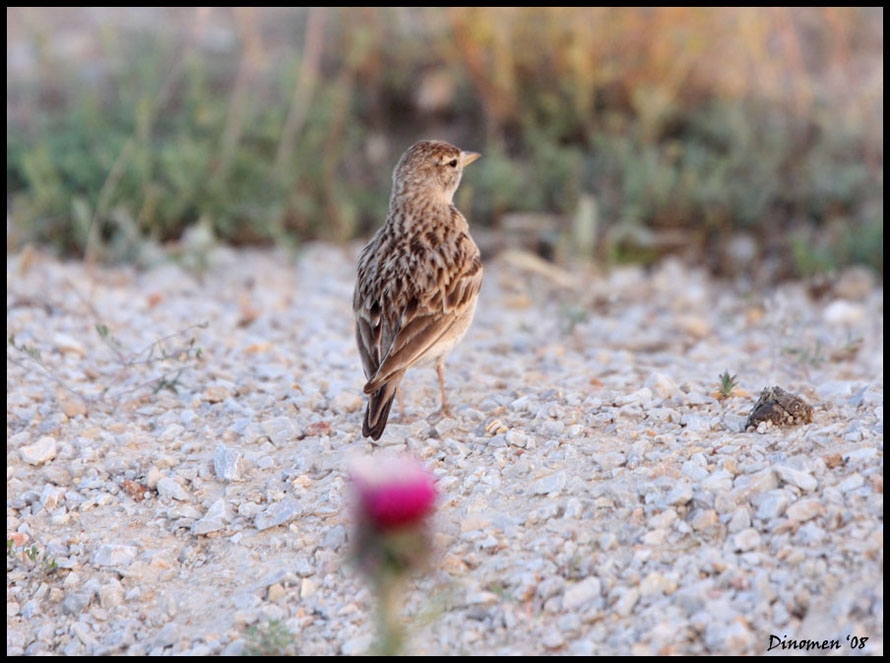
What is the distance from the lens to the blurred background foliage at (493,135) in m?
8.12

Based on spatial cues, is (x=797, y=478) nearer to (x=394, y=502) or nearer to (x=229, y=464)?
(x=394, y=502)

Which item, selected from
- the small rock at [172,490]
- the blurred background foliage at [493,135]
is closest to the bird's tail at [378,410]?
the small rock at [172,490]

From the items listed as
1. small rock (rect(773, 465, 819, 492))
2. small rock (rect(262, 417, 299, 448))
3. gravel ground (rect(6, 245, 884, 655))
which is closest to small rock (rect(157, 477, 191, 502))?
gravel ground (rect(6, 245, 884, 655))

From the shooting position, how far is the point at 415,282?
5473mm

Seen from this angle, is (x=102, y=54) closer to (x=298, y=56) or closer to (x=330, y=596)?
(x=298, y=56)

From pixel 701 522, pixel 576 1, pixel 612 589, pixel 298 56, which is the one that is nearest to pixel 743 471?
pixel 701 522

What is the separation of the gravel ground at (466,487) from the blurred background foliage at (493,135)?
1235 mm

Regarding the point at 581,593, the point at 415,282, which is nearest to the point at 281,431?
the point at 415,282

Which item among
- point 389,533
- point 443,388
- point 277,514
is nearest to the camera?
point 389,533

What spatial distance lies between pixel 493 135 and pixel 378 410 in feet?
16.1

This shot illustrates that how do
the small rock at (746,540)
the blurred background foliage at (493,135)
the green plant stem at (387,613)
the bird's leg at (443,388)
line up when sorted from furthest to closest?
the blurred background foliage at (493,135)
the bird's leg at (443,388)
the small rock at (746,540)
the green plant stem at (387,613)

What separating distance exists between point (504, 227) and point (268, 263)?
5.60ft

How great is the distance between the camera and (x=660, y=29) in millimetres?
9367

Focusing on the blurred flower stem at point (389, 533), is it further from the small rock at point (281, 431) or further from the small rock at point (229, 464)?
the small rock at point (281, 431)
